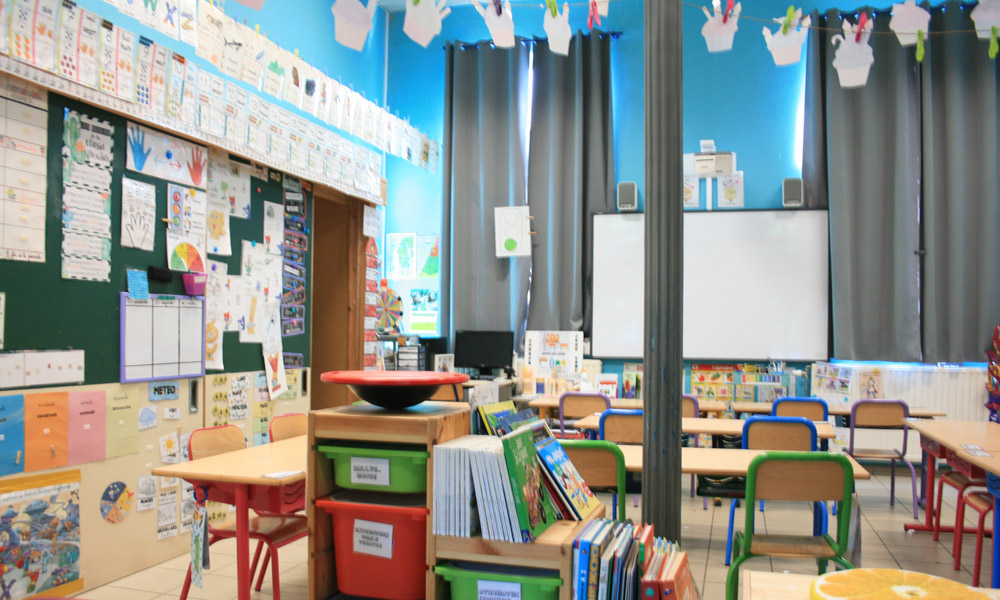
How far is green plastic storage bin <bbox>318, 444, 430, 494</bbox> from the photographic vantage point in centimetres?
194

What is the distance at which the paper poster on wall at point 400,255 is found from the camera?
24.8 feet

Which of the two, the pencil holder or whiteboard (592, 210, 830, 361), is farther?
whiteboard (592, 210, 830, 361)

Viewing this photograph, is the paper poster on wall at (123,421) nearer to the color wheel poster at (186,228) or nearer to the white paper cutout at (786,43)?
the color wheel poster at (186,228)

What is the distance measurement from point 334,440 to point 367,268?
3.95 m

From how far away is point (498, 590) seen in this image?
1825 mm

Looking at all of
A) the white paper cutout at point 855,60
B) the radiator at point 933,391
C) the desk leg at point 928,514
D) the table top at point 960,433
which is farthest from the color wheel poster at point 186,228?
the radiator at point 933,391

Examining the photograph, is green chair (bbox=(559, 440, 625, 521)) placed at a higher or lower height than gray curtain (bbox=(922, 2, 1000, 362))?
lower

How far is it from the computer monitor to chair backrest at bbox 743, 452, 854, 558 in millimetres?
4173

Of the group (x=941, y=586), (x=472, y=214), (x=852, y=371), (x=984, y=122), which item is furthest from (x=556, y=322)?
(x=941, y=586)

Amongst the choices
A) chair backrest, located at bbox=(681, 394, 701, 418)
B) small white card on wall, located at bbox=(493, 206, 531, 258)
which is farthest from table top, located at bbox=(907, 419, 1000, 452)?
small white card on wall, located at bbox=(493, 206, 531, 258)

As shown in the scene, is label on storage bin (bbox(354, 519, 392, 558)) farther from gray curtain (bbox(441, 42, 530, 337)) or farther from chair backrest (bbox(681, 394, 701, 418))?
gray curtain (bbox(441, 42, 530, 337))

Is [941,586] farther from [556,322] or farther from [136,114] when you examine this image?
[556,322]

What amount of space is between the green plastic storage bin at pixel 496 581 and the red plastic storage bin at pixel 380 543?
112 millimetres

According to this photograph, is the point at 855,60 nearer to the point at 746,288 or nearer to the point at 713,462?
the point at 713,462
